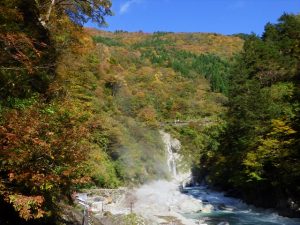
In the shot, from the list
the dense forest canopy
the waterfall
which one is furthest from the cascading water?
the dense forest canopy

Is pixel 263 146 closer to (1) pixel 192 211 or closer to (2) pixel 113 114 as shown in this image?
(1) pixel 192 211

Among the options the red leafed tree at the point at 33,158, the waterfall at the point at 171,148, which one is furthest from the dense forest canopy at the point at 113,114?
the waterfall at the point at 171,148

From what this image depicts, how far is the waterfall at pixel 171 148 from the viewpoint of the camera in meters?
60.3

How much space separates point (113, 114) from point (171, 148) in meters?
20.0

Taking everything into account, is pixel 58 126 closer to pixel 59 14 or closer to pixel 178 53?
pixel 59 14

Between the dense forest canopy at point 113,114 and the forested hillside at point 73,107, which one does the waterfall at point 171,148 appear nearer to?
the dense forest canopy at point 113,114

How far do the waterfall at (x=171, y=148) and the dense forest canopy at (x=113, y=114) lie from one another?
1258 millimetres

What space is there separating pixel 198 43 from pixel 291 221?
13405 centimetres

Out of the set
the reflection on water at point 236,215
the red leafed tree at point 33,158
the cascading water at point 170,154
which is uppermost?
the cascading water at point 170,154

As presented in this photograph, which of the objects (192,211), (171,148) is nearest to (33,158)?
(192,211)

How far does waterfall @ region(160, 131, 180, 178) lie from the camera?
198 ft

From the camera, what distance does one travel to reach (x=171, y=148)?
63.2 m

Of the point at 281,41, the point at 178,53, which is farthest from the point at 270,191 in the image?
the point at 178,53

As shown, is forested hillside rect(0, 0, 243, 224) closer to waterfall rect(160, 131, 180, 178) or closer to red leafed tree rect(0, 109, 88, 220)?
red leafed tree rect(0, 109, 88, 220)
